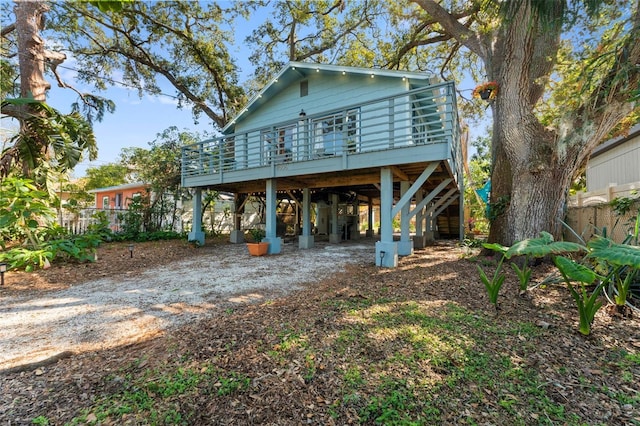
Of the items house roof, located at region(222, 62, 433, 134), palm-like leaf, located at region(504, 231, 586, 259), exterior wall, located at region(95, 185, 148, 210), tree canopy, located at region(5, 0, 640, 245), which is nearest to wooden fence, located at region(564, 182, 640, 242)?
tree canopy, located at region(5, 0, 640, 245)

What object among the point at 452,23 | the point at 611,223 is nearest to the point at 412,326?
the point at 611,223

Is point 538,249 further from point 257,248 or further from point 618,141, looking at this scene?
point 618,141

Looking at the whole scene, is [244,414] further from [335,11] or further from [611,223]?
[335,11]

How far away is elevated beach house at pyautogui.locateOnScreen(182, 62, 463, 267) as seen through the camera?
23.2 feet

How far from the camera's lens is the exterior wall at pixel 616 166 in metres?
8.78

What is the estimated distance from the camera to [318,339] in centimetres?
303

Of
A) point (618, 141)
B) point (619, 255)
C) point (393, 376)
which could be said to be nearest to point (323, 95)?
point (619, 255)

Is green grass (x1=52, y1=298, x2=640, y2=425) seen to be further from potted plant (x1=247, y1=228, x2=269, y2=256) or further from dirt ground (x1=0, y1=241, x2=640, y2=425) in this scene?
potted plant (x1=247, y1=228, x2=269, y2=256)

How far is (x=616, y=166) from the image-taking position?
9828mm

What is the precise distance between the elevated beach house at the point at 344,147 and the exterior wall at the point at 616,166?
4860mm

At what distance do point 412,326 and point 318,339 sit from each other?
3.76ft

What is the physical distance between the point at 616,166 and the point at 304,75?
37.8 feet

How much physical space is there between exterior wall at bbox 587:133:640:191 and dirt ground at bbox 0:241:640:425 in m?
6.35

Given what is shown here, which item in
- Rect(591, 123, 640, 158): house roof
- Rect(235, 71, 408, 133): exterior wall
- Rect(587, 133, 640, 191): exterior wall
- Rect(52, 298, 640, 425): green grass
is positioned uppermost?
Rect(235, 71, 408, 133): exterior wall
